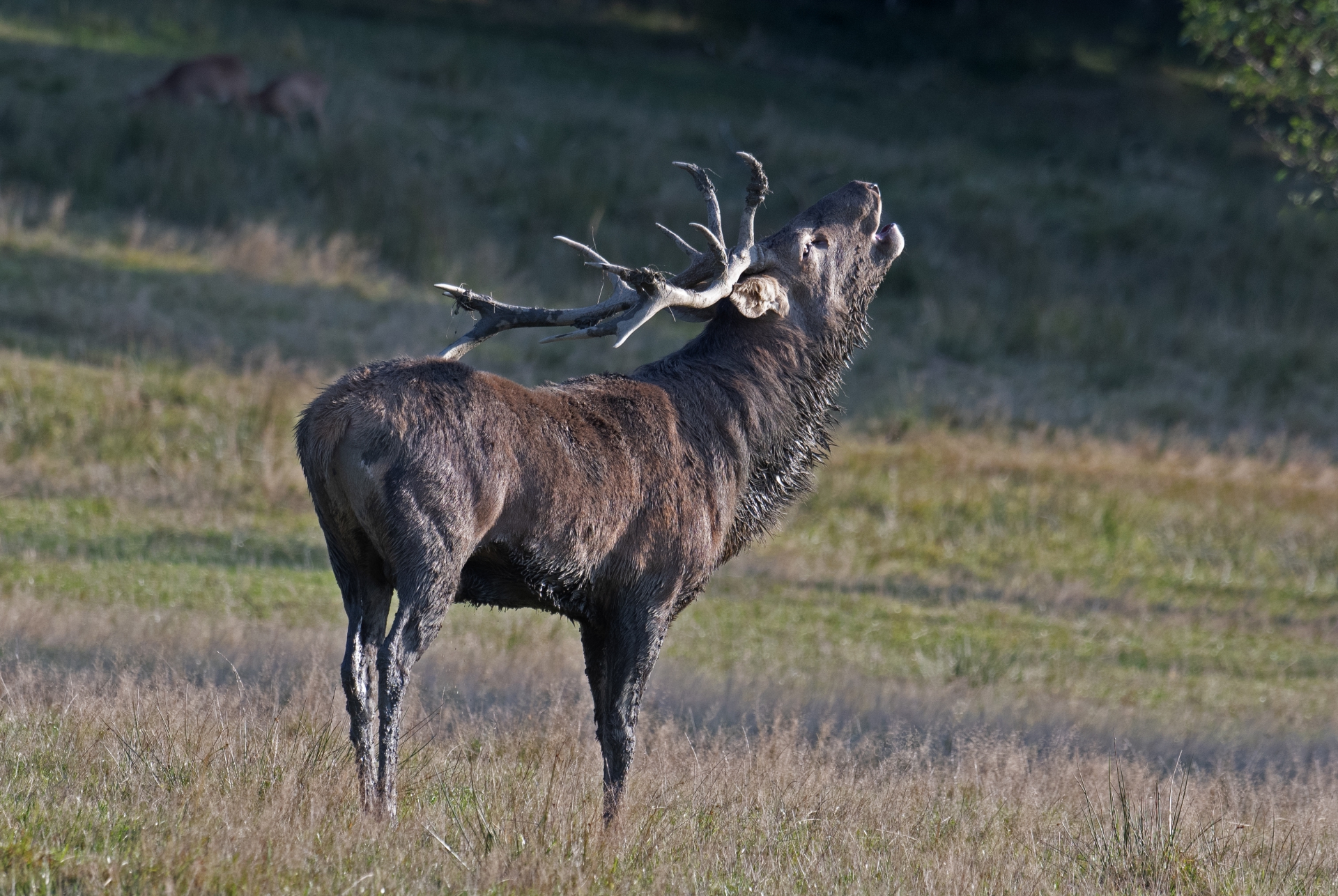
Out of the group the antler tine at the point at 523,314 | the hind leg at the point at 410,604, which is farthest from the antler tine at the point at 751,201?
the hind leg at the point at 410,604

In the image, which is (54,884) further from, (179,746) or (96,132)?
(96,132)

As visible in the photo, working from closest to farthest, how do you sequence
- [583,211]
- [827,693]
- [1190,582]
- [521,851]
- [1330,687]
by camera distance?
[521,851], [827,693], [1330,687], [1190,582], [583,211]

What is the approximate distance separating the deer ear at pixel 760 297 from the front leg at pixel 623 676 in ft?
4.63

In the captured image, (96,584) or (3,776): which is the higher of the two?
(3,776)

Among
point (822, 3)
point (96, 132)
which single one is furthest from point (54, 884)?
point (822, 3)

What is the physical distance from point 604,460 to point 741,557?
8492 millimetres

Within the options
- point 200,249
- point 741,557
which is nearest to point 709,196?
point 741,557

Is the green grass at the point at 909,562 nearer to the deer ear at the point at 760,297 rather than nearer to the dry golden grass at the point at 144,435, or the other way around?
the dry golden grass at the point at 144,435

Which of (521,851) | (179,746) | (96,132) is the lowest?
(96,132)

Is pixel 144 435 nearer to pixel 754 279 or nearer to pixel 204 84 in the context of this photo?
pixel 754 279

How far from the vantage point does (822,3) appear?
38.9 meters

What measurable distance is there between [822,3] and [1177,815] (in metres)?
36.0

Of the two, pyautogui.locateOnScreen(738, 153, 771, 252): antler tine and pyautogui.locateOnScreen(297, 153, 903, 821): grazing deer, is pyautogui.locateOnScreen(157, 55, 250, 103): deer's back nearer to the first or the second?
pyautogui.locateOnScreen(297, 153, 903, 821): grazing deer

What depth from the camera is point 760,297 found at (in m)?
6.21
